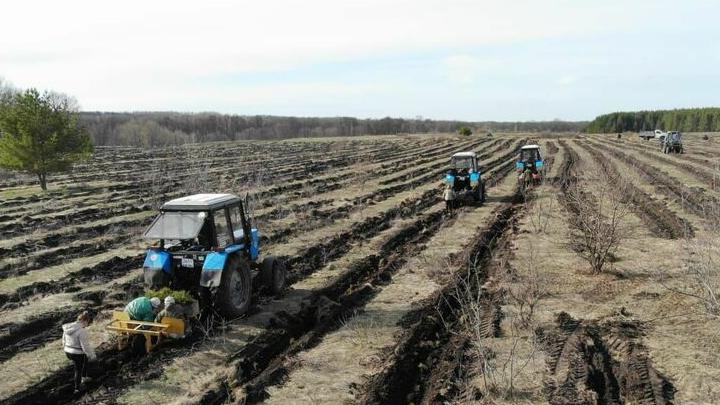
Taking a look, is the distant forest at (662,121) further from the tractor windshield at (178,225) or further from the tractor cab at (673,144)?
the tractor windshield at (178,225)

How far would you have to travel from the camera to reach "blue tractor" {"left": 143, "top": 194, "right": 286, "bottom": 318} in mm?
9344

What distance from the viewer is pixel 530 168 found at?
26.5 meters

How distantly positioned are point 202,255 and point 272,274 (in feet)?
5.69

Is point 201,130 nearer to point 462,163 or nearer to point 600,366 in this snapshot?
point 462,163

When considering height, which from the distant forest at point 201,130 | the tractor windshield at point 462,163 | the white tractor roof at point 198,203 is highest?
the white tractor roof at point 198,203

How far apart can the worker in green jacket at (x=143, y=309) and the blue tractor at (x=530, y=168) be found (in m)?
19.0

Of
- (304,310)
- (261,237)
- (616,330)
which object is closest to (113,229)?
(261,237)

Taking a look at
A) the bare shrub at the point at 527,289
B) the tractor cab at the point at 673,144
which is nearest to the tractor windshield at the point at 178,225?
the bare shrub at the point at 527,289

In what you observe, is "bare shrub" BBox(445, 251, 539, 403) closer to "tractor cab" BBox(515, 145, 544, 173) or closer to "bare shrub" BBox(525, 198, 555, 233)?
"bare shrub" BBox(525, 198, 555, 233)

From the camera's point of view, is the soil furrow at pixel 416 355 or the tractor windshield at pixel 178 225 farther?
the tractor windshield at pixel 178 225

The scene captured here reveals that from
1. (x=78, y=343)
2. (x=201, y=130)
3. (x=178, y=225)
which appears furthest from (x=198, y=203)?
(x=201, y=130)

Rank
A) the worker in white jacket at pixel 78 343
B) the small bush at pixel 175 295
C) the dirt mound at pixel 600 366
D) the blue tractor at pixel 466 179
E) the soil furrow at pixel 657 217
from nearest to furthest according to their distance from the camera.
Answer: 1. the dirt mound at pixel 600 366
2. the worker in white jacket at pixel 78 343
3. the small bush at pixel 175 295
4. the soil furrow at pixel 657 217
5. the blue tractor at pixel 466 179

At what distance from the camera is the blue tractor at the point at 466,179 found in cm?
2191

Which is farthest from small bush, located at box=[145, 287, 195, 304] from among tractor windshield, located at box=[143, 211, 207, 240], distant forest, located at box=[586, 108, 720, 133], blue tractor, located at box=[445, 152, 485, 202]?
distant forest, located at box=[586, 108, 720, 133]
